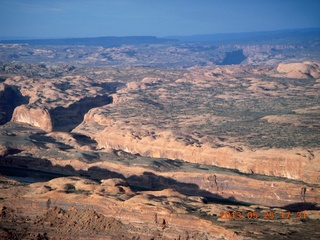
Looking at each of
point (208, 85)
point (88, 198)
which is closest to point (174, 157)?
point (88, 198)

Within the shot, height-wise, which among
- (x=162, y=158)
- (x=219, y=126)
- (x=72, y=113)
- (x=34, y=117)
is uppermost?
(x=219, y=126)

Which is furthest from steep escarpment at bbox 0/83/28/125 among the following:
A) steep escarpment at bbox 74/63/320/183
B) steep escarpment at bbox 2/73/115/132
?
steep escarpment at bbox 74/63/320/183

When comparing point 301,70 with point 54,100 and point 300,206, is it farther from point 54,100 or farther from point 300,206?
point 300,206

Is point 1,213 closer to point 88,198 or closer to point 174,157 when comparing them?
point 88,198

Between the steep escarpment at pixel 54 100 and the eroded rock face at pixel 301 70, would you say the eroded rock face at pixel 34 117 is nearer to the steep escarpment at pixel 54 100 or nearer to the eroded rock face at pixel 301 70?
the steep escarpment at pixel 54 100

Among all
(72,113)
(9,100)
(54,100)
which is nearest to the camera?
(72,113)

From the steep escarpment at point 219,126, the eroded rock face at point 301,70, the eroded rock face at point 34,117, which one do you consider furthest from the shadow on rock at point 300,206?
the eroded rock face at point 301,70
